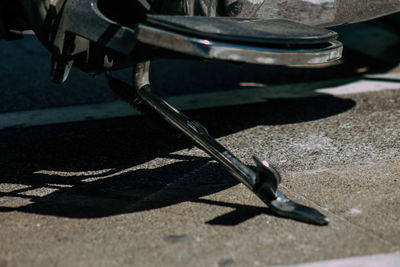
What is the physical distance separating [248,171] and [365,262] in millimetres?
679

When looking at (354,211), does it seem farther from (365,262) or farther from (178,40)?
(178,40)

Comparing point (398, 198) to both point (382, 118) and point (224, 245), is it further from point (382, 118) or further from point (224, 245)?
point (382, 118)

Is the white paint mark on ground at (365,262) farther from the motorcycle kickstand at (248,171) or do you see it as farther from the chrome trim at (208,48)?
the chrome trim at (208,48)

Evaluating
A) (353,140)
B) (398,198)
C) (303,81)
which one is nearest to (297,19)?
(353,140)

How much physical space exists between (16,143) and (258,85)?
7.45 ft

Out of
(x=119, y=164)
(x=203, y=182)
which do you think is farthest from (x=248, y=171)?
(x=119, y=164)

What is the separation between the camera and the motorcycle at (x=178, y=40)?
2.19 metres

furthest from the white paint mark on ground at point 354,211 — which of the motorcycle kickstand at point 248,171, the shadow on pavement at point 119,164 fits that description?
the shadow on pavement at point 119,164

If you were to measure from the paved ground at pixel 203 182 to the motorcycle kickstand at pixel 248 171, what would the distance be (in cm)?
6

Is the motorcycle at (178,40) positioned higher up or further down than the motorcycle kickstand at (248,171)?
A: higher up

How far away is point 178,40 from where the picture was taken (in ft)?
7.09

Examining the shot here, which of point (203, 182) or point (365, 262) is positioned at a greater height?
point (365, 262)

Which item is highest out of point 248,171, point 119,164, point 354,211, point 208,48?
point 208,48

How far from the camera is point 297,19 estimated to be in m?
3.30
